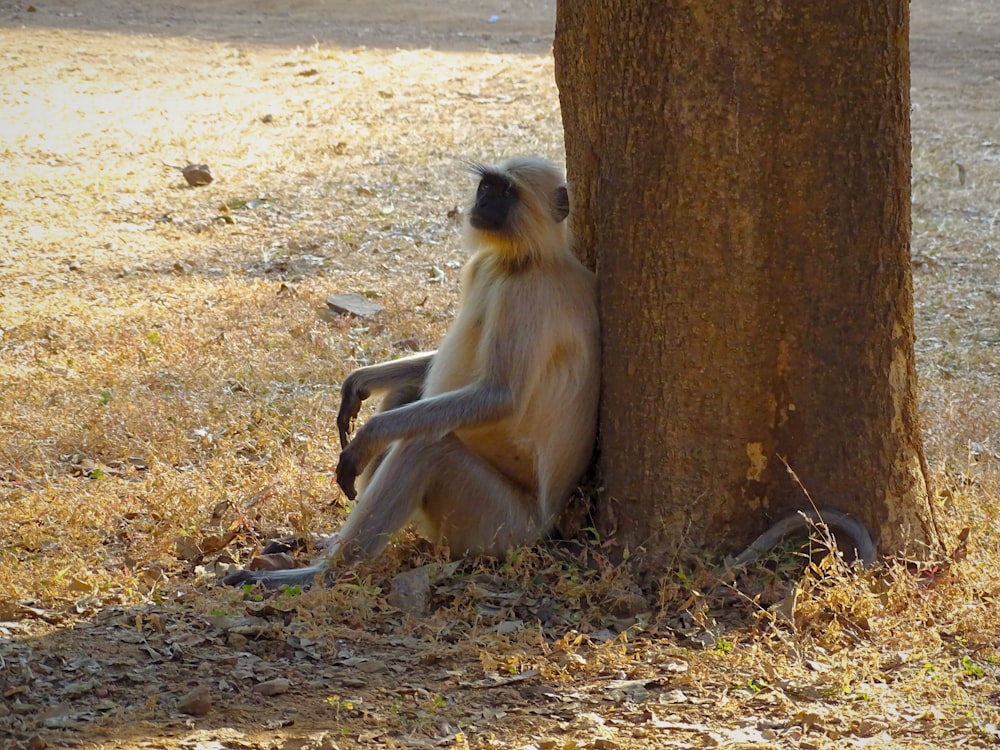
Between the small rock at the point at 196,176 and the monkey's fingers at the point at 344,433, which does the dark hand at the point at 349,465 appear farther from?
the small rock at the point at 196,176

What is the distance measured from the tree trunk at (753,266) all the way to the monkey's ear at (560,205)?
0.76 ft

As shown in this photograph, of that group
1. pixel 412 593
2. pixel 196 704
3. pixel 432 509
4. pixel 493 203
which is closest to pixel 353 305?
pixel 493 203

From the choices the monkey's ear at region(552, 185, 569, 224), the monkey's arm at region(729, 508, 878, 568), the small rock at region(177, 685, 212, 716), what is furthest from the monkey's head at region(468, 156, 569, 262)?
the small rock at region(177, 685, 212, 716)

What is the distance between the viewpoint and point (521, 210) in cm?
378

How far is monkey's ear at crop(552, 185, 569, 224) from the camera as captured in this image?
3.82 metres

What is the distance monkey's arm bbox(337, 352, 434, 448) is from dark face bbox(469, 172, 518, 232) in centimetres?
60

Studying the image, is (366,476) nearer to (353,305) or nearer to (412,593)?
(412,593)

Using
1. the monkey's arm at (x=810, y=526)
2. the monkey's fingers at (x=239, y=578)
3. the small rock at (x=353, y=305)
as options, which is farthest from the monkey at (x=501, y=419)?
the small rock at (x=353, y=305)

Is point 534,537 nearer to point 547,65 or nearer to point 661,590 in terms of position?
point 661,590

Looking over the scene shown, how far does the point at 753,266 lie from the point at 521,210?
0.77 metres

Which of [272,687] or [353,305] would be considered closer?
[272,687]

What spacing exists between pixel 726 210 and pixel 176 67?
990 cm

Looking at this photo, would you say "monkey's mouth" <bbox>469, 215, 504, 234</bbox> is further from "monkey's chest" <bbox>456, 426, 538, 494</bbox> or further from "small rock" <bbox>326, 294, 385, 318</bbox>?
"small rock" <bbox>326, 294, 385, 318</bbox>

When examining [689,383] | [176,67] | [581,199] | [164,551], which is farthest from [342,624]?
[176,67]
